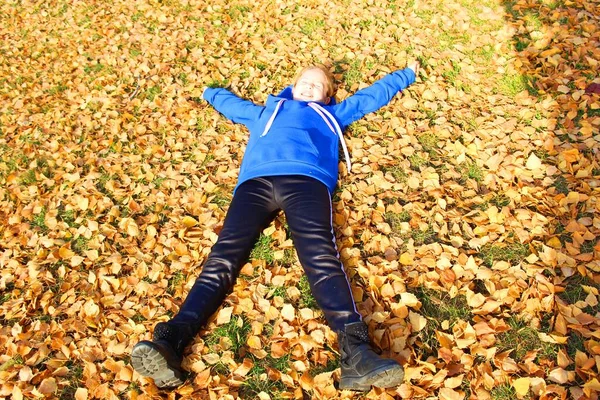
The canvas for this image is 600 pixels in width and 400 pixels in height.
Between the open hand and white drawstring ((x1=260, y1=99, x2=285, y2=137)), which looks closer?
white drawstring ((x1=260, y1=99, x2=285, y2=137))

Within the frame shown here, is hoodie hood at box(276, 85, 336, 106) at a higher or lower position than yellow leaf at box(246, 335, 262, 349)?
higher

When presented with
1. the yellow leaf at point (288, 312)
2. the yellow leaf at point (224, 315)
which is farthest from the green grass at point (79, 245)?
the yellow leaf at point (288, 312)

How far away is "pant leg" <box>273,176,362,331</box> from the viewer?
114 inches

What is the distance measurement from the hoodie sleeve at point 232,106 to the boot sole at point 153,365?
2408 mm

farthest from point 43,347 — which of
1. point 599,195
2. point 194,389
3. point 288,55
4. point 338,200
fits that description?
point 599,195

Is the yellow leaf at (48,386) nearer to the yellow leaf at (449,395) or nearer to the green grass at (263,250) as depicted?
the green grass at (263,250)

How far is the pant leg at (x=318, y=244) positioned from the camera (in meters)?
2.89

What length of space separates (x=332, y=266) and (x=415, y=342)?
744 mm

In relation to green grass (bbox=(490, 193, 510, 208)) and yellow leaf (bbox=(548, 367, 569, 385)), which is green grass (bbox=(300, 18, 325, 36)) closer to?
green grass (bbox=(490, 193, 510, 208))

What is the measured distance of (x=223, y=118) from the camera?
4.77 metres

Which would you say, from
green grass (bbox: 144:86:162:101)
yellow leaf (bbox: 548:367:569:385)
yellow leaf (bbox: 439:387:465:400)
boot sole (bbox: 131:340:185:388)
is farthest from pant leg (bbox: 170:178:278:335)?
green grass (bbox: 144:86:162:101)

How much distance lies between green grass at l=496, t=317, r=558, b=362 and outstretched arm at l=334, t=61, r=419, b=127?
233 cm

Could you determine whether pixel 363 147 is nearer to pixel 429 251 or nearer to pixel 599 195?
pixel 429 251

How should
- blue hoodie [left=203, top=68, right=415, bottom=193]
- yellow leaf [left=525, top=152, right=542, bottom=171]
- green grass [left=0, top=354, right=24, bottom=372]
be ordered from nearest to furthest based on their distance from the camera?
green grass [left=0, top=354, right=24, bottom=372] < blue hoodie [left=203, top=68, right=415, bottom=193] < yellow leaf [left=525, top=152, right=542, bottom=171]
